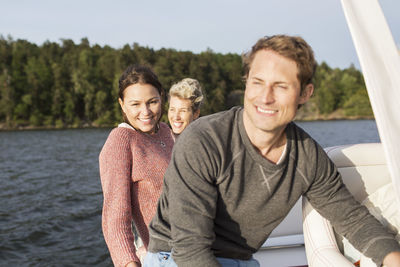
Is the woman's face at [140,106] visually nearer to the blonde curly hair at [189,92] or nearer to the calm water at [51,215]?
the blonde curly hair at [189,92]

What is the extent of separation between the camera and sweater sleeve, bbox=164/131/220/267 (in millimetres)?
1325

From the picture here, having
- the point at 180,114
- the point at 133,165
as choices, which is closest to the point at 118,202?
the point at 133,165

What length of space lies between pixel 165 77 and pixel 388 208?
4997 centimetres

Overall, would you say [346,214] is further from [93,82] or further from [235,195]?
[93,82]

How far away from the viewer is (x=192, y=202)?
4.35 feet

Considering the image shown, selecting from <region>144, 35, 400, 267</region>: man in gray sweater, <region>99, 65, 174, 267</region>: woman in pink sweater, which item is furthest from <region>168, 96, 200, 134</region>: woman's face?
<region>144, 35, 400, 267</region>: man in gray sweater

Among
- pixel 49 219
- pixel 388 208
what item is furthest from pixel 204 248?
pixel 49 219

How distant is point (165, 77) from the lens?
5091cm

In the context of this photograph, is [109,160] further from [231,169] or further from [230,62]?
[230,62]

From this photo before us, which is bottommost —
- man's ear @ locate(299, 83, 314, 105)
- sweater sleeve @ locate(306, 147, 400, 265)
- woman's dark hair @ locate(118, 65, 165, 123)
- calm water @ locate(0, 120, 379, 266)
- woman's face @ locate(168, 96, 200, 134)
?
calm water @ locate(0, 120, 379, 266)

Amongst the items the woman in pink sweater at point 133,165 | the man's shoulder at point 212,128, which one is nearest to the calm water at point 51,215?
the woman in pink sweater at point 133,165

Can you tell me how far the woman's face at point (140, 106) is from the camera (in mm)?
2104

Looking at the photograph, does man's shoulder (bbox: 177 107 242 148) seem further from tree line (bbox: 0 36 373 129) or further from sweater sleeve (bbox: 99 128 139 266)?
tree line (bbox: 0 36 373 129)

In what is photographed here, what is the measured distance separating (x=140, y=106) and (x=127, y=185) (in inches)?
18.7
